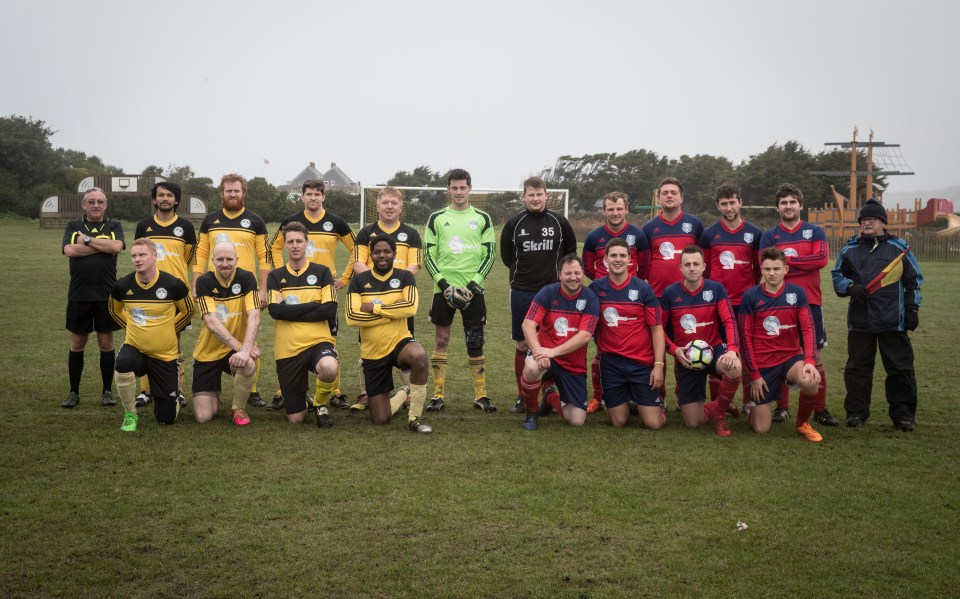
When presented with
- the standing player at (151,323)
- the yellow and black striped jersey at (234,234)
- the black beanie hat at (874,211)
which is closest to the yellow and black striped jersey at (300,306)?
the yellow and black striped jersey at (234,234)

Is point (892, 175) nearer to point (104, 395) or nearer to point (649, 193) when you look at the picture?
point (649, 193)

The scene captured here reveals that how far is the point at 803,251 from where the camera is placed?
6445 mm

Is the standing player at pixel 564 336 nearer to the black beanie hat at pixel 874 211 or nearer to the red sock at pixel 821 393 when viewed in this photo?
the red sock at pixel 821 393

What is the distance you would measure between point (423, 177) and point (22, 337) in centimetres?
2860

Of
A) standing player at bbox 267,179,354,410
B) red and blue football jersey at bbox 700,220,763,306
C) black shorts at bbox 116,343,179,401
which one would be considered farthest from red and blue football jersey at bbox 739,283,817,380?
black shorts at bbox 116,343,179,401

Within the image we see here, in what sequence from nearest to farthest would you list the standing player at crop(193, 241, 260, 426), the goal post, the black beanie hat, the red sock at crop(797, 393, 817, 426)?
the red sock at crop(797, 393, 817, 426)
the standing player at crop(193, 241, 260, 426)
the black beanie hat
the goal post

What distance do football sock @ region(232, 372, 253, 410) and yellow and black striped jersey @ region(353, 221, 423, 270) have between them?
1.47 metres

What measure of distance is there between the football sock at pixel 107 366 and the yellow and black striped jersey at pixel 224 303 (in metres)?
1.00

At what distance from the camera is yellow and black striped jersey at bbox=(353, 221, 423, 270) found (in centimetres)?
695

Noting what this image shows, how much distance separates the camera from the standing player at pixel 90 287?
666 centimetres

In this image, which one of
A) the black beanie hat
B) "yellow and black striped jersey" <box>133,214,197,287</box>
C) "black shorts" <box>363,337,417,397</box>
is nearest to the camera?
"black shorts" <box>363,337,417,397</box>

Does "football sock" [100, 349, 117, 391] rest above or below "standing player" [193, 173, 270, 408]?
below

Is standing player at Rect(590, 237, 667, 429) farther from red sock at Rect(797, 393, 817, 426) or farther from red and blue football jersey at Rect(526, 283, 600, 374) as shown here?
red sock at Rect(797, 393, 817, 426)

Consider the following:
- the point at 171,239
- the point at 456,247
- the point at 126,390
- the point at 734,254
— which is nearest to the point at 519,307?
the point at 456,247
